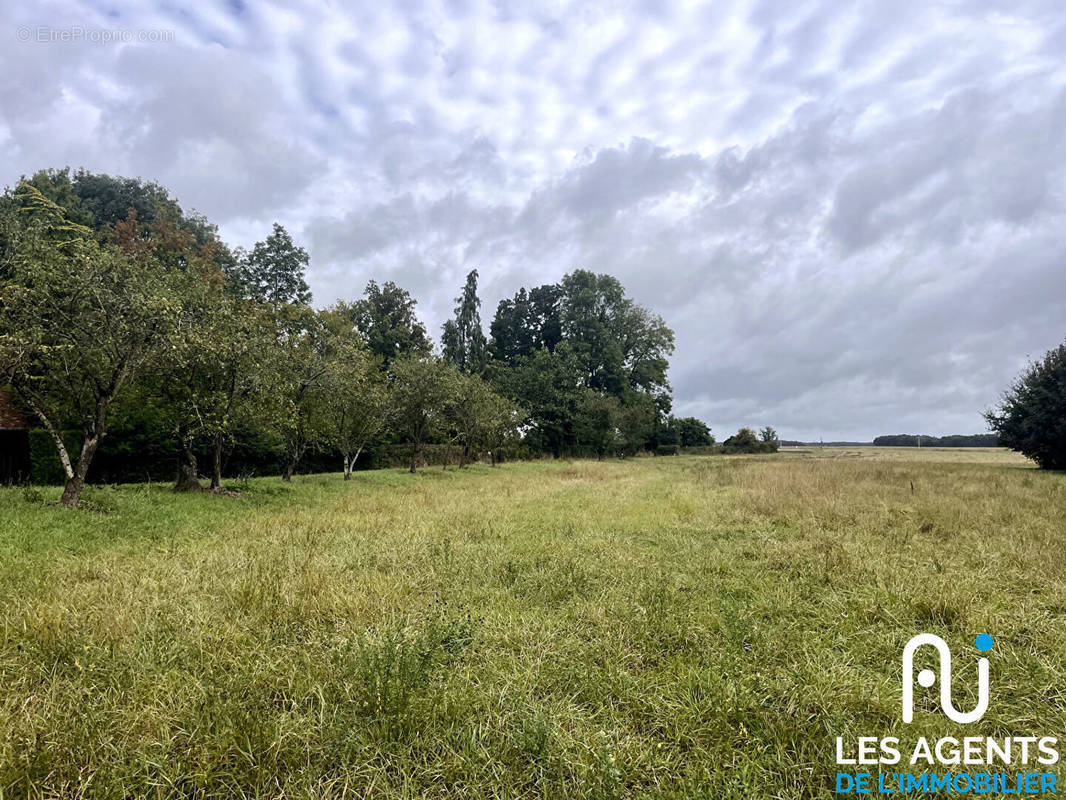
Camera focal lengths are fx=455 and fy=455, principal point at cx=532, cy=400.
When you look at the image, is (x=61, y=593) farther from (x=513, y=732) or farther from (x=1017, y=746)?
(x=1017, y=746)

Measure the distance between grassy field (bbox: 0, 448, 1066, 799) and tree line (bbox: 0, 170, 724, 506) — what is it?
15.2 feet

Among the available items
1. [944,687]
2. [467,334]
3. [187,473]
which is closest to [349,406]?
[187,473]

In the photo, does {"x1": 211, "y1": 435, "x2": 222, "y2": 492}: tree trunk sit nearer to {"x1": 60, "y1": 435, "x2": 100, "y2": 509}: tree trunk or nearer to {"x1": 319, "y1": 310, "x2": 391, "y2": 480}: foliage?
{"x1": 60, "y1": 435, "x2": 100, "y2": 509}: tree trunk

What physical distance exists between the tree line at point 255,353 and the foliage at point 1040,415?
27.8 m

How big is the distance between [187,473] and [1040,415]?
43666 mm

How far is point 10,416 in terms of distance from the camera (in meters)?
17.3

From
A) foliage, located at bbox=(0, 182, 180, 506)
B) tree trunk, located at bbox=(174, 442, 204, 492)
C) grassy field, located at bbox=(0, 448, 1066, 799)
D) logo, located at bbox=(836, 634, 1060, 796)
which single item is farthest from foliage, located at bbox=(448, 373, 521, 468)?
logo, located at bbox=(836, 634, 1060, 796)

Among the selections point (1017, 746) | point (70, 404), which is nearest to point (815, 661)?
point (1017, 746)

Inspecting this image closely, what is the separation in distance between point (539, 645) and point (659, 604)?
5.23 feet

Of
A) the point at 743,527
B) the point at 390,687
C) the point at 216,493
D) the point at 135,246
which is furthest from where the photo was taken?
the point at 135,246

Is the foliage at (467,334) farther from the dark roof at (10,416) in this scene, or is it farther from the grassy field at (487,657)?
the grassy field at (487,657)

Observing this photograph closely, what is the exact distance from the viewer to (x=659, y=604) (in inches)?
194

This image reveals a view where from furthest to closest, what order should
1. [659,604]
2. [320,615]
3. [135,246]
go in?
1. [135,246]
2. [659,604]
3. [320,615]

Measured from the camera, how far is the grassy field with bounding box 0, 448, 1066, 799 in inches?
103
